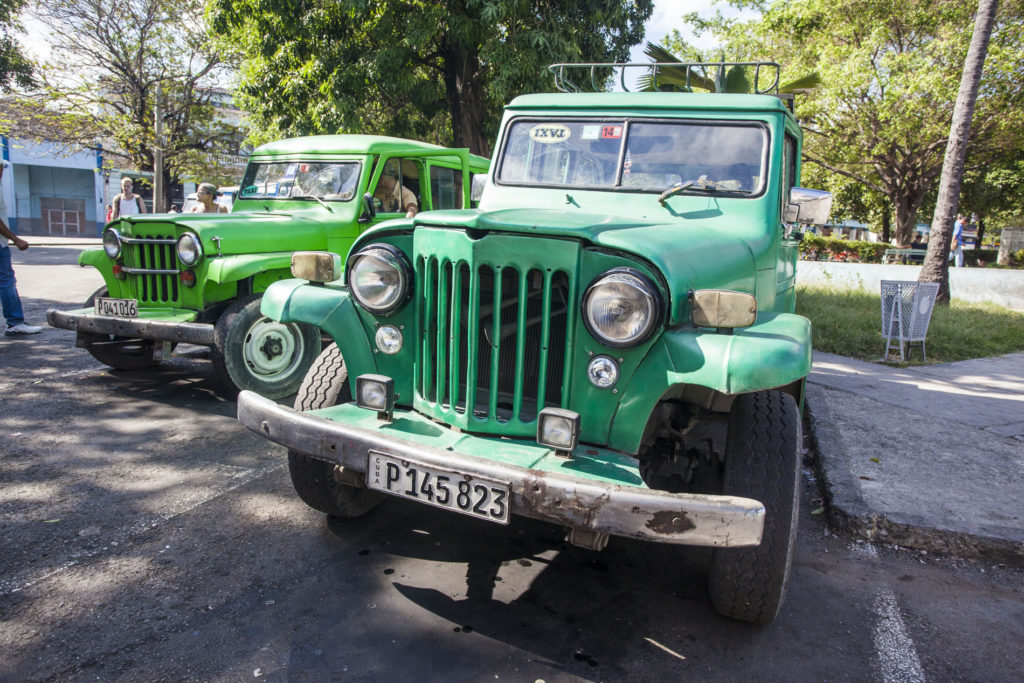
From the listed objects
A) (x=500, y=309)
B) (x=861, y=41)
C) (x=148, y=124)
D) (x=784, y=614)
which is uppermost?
(x=861, y=41)

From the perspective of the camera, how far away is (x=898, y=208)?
74.1 ft

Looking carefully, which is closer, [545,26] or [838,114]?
[545,26]

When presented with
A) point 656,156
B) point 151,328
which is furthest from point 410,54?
point 656,156

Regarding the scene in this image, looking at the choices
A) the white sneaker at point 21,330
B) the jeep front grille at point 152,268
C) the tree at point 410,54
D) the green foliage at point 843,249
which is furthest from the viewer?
the green foliage at point 843,249

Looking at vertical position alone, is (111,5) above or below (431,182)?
above

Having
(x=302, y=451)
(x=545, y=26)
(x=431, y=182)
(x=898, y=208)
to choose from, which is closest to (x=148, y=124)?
(x=545, y=26)

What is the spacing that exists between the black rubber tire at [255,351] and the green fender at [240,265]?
20cm

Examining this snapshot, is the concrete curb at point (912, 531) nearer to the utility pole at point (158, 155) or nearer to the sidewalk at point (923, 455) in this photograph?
the sidewalk at point (923, 455)

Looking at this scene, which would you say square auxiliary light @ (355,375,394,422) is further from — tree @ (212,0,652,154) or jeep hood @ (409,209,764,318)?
tree @ (212,0,652,154)

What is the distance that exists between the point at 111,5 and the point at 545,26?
14.3 metres

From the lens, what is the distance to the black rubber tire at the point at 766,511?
8.09 feet

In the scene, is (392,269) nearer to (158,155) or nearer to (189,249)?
(189,249)

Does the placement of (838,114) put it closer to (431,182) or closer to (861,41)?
(861,41)

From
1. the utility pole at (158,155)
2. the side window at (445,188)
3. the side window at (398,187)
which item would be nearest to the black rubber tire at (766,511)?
the side window at (398,187)
